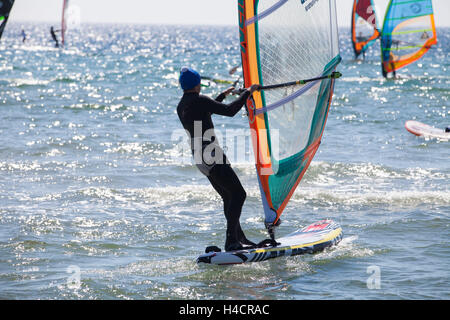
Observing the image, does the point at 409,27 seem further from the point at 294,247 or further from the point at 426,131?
the point at 294,247

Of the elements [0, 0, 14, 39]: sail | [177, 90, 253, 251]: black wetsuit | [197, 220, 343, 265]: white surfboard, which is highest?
[0, 0, 14, 39]: sail

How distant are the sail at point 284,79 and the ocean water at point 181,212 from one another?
0.85 meters

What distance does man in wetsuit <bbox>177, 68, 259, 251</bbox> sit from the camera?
5.39 meters

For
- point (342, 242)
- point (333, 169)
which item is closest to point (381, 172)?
point (333, 169)

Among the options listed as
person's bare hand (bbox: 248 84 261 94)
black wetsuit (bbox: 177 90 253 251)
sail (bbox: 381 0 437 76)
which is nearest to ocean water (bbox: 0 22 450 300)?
black wetsuit (bbox: 177 90 253 251)

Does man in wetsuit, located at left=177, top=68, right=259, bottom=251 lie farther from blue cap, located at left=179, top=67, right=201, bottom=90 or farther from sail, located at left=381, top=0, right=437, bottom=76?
sail, located at left=381, top=0, right=437, bottom=76

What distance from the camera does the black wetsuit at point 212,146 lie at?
5391mm

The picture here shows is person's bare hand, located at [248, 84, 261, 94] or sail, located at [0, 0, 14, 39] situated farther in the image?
person's bare hand, located at [248, 84, 261, 94]

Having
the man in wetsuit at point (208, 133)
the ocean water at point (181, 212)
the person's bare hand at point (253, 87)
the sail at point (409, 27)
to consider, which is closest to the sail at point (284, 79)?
the person's bare hand at point (253, 87)

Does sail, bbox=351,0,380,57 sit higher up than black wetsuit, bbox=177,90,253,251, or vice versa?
sail, bbox=351,0,380,57

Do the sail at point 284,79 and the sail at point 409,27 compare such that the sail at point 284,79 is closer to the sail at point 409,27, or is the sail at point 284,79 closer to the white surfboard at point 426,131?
the white surfboard at point 426,131

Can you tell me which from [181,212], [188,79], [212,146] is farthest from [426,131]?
[188,79]
